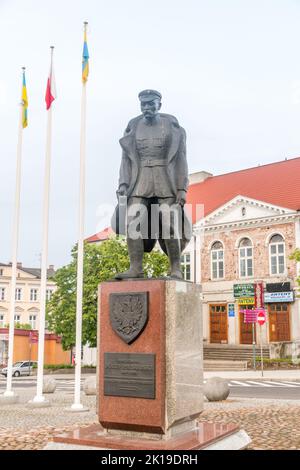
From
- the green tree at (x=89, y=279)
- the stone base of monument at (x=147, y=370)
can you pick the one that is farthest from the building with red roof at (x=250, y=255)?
A: the stone base of monument at (x=147, y=370)

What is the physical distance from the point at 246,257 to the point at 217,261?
7.87ft

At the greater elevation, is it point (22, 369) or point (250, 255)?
point (250, 255)

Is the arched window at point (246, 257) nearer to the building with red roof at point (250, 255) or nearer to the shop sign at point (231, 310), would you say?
the building with red roof at point (250, 255)

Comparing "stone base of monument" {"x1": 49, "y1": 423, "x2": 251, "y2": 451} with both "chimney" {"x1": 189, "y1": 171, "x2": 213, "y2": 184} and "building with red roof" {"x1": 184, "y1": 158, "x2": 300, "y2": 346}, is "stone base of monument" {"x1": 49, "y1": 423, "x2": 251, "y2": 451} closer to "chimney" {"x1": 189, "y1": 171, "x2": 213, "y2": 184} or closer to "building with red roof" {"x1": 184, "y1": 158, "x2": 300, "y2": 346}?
"building with red roof" {"x1": 184, "y1": 158, "x2": 300, "y2": 346}

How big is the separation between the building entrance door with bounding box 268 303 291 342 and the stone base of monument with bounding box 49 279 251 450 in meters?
28.9

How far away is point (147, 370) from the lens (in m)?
6.39

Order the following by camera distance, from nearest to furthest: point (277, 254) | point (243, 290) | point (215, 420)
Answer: point (215, 420), point (277, 254), point (243, 290)

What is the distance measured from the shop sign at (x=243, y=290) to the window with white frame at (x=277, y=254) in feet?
6.19

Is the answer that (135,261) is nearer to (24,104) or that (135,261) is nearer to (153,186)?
(153,186)

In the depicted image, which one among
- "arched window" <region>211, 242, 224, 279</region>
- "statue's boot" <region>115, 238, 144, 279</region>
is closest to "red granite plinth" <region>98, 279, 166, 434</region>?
"statue's boot" <region>115, 238, 144, 279</region>

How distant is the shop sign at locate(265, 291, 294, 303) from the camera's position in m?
34.4

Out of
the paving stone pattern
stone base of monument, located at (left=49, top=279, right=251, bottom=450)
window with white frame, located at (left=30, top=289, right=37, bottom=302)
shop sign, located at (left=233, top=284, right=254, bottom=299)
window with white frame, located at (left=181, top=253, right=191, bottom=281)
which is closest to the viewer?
stone base of monument, located at (left=49, top=279, right=251, bottom=450)

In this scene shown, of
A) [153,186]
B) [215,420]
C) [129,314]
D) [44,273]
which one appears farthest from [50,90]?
[215,420]
